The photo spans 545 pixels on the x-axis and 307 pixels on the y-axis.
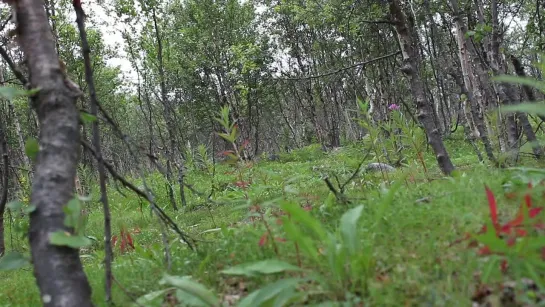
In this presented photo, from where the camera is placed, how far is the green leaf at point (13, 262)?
1.91 meters

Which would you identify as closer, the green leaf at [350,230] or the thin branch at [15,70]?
the green leaf at [350,230]

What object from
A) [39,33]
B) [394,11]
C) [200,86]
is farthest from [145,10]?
[200,86]

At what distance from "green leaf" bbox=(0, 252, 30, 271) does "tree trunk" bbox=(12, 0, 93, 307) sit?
293 mm

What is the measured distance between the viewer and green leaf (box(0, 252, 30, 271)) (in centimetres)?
191

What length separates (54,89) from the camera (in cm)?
195

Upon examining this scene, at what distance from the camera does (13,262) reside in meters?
1.94

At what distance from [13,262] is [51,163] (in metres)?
0.56

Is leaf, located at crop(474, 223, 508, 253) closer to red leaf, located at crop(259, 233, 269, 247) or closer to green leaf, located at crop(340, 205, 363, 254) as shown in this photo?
green leaf, located at crop(340, 205, 363, 254)

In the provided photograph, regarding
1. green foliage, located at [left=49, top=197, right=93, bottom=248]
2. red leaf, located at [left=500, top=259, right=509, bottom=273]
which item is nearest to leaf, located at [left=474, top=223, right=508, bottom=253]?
red leaf, located at [left=500, top=259, right=509, bottom=273]

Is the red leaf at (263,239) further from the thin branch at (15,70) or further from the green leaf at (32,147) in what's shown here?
the thin branch at (15,70)

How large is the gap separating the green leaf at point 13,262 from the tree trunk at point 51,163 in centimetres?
29

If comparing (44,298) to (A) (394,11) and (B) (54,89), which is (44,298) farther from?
(A) (394,11)

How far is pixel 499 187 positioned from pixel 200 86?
99.4ft

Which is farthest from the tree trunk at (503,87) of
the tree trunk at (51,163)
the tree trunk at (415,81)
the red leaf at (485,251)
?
the tree trunk at (51,163)
